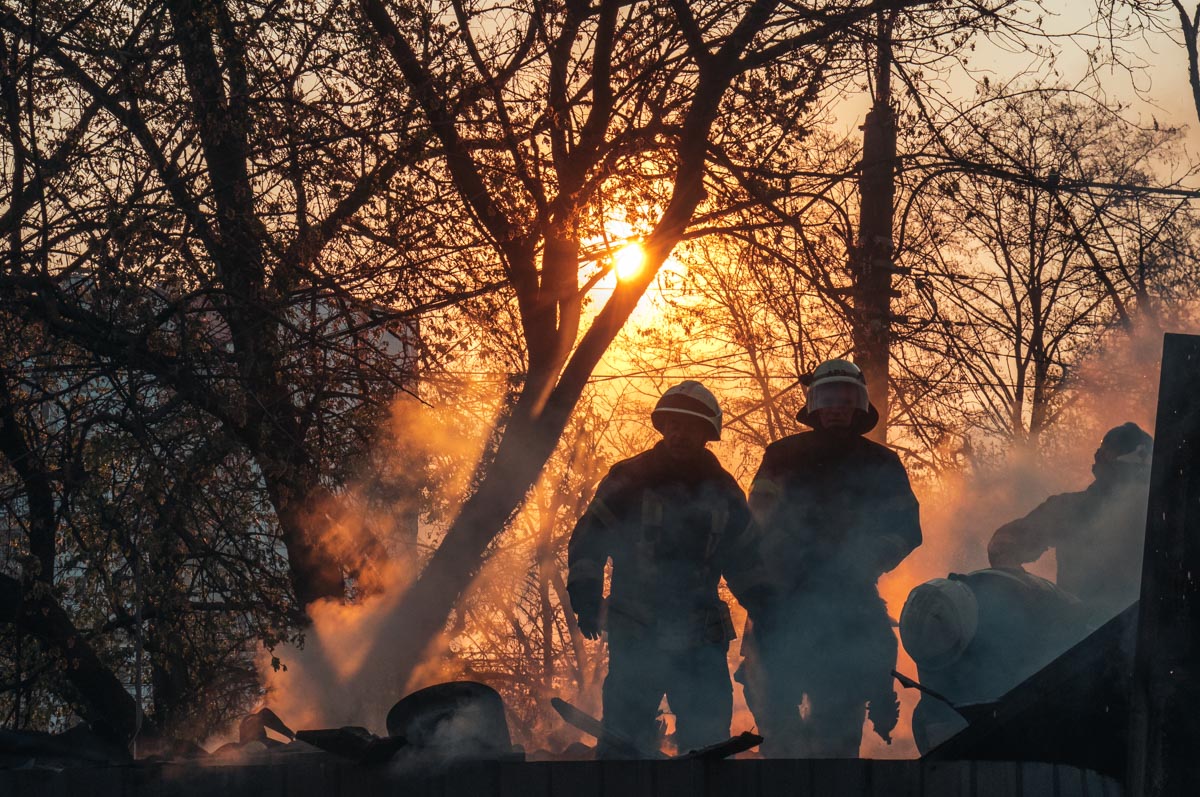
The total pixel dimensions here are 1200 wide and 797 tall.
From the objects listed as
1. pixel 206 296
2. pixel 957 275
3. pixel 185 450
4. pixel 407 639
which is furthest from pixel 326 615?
pixel 957 275

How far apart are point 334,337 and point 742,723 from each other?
182 inches

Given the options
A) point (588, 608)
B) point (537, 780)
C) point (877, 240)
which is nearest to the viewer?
point (537, 780)

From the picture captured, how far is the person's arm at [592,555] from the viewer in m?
6.41

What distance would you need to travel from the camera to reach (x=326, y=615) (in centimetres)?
1027

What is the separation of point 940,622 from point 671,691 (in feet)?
4.43

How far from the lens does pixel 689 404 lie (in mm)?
6590

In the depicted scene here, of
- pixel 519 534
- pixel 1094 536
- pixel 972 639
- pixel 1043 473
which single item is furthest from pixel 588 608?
pixel 519 534

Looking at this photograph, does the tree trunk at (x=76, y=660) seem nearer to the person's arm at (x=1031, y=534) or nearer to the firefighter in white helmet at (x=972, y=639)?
the firefighter in white helmet at (x=972, y=639)

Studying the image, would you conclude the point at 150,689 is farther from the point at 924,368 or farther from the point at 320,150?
the point at 924,368

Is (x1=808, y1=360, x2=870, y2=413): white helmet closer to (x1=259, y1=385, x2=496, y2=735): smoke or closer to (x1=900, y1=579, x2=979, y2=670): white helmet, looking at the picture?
(x1=900, y1=579, x2=979, y2=670): white helmet

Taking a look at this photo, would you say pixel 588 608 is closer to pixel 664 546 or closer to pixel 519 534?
pixel 664 546

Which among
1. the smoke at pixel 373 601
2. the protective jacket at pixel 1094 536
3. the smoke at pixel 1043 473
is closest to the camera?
the protective jacket at pixel 1094 536

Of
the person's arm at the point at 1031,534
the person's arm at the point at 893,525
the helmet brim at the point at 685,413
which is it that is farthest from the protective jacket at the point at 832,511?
the person's arm at the point at 1031,534

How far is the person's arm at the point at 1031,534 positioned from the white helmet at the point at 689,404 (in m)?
2.01
